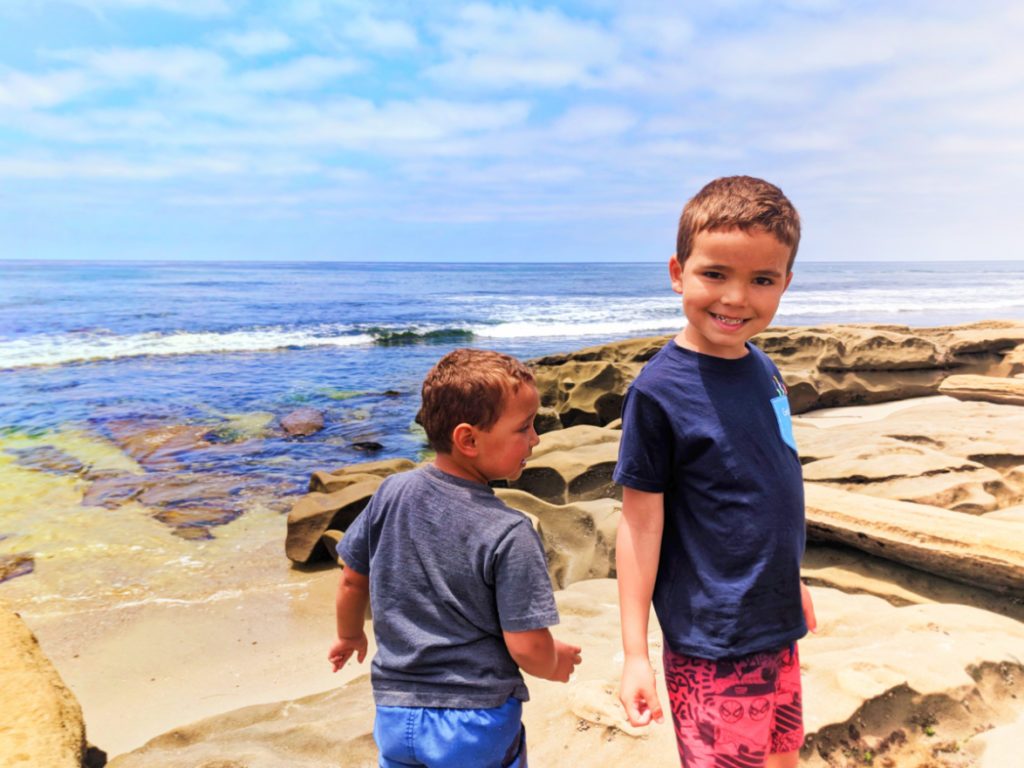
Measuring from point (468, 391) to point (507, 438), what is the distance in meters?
0.14

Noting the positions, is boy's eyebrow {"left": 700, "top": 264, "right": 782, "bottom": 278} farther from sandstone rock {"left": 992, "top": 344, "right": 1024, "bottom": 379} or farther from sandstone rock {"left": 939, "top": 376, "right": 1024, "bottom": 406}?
sandstone rock {"left": 992, "top": 344, "right": 1024, "bottom": 379}

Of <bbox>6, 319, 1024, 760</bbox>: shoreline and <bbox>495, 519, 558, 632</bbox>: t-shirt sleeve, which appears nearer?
<bbox>495, 519, 558, 632</bbox>: t-shirt sleeve

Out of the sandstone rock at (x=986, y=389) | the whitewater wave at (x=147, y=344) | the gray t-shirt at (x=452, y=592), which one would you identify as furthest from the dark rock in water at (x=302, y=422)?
the whitewater wave at (x=147, y=344)

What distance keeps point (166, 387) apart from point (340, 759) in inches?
468

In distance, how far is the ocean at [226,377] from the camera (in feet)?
20.0

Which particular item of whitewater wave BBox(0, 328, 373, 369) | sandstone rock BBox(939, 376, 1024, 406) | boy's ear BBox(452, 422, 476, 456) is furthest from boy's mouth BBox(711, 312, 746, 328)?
whitewater wave BBox(0, 328, 373, 369)

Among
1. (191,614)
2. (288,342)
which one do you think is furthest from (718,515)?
(288,342)

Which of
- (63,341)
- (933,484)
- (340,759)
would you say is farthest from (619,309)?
(340,759)

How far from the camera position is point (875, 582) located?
11.1 ft

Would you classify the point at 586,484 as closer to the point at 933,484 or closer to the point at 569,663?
the point at 933,484

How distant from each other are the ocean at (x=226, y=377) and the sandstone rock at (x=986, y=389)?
5900 millimetres

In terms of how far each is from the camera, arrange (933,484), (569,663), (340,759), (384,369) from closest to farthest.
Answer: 1. (569,663)
2. (340,759)
3. (933,484)
4. (384,369)

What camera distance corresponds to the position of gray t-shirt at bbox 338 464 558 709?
1.38 m

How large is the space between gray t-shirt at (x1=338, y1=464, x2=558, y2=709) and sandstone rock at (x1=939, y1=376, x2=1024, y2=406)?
674cm
